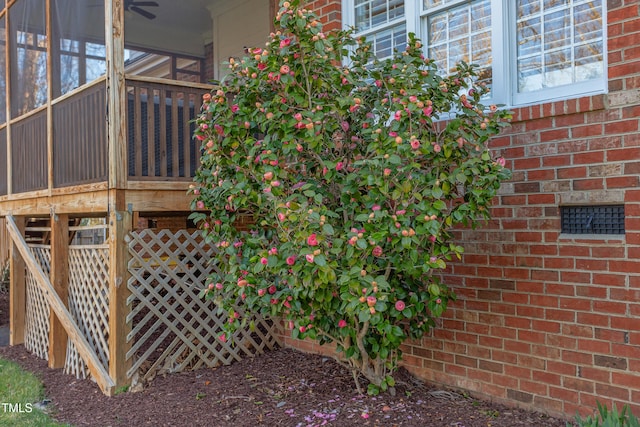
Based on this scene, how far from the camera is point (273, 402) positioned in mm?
4391

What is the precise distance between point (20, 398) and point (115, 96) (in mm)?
2761

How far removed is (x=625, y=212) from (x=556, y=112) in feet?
2.44

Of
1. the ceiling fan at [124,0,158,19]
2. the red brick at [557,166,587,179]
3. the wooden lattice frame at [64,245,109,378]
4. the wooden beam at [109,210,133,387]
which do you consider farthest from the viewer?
the ceiling fan at [124,0,158,19]

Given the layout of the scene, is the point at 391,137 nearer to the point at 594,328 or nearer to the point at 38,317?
the point at 594,328

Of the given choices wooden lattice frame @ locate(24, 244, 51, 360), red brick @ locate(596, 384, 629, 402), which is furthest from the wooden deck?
red brick @ locate(596, 384, 629, 402)

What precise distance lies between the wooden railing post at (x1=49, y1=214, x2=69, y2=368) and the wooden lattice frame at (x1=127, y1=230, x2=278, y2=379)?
39.7 inches

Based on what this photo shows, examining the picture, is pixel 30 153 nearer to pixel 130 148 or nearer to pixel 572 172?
pixel 130 148

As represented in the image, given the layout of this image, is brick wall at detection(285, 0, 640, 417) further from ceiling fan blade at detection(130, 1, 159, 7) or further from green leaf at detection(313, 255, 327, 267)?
ceiling fan blade at detection(130, 1, 159, 7)

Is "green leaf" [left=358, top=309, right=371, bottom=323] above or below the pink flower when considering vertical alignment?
below

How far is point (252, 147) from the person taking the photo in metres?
3.88

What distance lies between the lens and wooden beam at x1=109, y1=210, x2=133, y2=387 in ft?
16.7

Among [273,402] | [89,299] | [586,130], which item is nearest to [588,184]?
[586,130]

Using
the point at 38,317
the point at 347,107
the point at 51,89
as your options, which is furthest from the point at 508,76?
the point at 38,317

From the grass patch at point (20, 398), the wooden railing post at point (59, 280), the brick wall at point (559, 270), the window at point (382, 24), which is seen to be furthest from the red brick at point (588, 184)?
the wooden railing post at point (59, 280)
